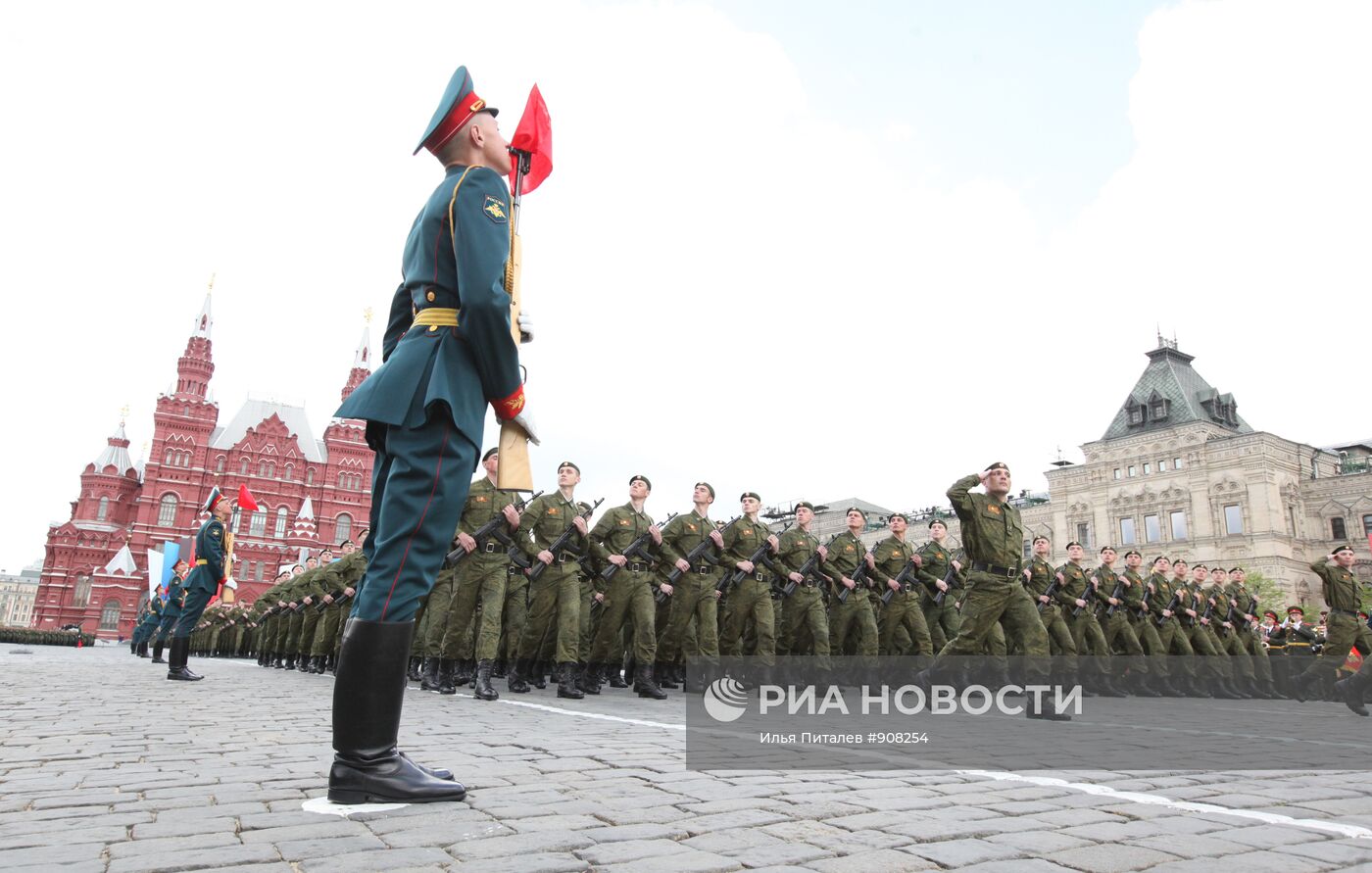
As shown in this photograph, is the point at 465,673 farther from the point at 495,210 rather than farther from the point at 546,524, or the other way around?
the point at 495,210

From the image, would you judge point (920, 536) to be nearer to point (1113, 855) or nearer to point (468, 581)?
point (468, 581)

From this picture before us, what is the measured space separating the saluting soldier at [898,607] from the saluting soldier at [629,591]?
326 cm

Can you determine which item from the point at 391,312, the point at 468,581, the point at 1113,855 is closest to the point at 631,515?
the point at 468,581

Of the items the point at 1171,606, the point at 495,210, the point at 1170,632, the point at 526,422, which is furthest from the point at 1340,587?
the point at 495,210

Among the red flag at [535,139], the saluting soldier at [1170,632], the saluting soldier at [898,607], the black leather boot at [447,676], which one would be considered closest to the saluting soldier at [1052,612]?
the saluting soldier at [898,607]

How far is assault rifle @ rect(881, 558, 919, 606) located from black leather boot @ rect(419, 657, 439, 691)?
562 cm

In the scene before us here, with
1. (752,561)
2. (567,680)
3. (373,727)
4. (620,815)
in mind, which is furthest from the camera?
(752,561)

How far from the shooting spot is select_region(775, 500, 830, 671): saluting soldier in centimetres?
1047

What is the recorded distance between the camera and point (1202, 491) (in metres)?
50.6

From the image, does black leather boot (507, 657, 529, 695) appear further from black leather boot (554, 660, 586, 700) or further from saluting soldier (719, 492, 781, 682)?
saluting soldier (719, 492, 781, 682)

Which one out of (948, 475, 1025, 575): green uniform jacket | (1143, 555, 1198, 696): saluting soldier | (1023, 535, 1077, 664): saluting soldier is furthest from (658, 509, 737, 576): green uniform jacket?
(1143, 555, 1198, 696): saluting soldier

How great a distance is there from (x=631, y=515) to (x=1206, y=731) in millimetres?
5815

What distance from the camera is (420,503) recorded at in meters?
3.01

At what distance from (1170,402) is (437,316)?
61.8 meters
